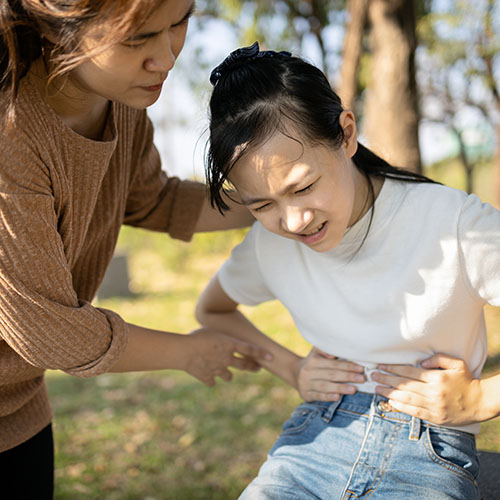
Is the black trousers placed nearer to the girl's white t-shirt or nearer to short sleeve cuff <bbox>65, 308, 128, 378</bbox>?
short sleeve cuff <bbox>65, 308, 128, 378</bbox>

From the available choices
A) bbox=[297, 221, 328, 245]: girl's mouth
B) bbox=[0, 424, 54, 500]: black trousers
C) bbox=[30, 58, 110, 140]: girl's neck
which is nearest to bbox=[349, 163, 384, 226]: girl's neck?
bbox=[297, 221, 328, 245]: girl's mouth

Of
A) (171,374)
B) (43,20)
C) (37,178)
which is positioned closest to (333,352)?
(37,178)

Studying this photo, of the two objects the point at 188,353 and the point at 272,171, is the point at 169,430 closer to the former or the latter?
the point at 188,353

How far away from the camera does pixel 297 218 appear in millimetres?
1519

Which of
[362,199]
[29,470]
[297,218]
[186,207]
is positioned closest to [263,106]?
[297,218]

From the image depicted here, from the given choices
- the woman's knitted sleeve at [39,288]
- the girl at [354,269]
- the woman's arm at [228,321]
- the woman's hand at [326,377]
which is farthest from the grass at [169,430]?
the woman's knitted sleeve at [39,288]

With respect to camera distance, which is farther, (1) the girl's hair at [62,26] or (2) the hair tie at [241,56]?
(2) the hair tie at [241,56]

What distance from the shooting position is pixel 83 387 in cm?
462

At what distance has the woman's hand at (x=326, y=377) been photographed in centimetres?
175

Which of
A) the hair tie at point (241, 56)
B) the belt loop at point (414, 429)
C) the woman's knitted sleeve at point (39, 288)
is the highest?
the hair tie at point (241, 56)

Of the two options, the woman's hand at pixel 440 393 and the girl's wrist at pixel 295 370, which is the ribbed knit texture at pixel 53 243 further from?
the woman's hand at pixel 440 393

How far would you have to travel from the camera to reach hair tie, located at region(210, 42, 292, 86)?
1620 mm

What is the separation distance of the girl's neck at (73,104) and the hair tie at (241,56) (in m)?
0.32

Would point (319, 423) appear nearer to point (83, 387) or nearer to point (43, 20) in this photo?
point (43, 20)
